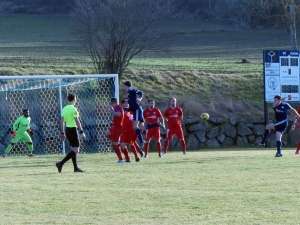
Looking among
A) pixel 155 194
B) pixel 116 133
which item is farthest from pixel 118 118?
pixel 155 194

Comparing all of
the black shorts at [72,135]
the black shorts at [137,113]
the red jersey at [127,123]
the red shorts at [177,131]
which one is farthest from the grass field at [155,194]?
the red shorts at [177,131]

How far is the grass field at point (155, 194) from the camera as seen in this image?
1009 centimetres

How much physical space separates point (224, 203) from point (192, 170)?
518cm

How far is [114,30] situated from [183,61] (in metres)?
8.78

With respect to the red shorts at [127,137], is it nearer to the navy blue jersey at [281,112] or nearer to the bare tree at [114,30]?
the navy blue jersey at [281,112]

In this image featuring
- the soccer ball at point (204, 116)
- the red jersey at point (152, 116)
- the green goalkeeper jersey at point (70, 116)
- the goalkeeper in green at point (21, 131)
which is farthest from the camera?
the soccer ball at point (204, 116)

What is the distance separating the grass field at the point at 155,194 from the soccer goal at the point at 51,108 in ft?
26.7

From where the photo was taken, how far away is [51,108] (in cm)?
2711

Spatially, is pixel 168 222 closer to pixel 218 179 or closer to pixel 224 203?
pixel 224 203

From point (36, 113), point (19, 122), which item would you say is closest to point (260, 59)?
point (36, 113)

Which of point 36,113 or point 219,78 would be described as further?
point 219,78

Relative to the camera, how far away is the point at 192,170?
53.5ft

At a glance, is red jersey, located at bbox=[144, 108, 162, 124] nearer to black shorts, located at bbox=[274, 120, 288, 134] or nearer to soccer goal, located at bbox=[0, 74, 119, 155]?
black shorts, located at bbox=[274, 120, 288, 134]

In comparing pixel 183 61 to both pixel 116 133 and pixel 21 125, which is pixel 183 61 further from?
pixel 116 133
